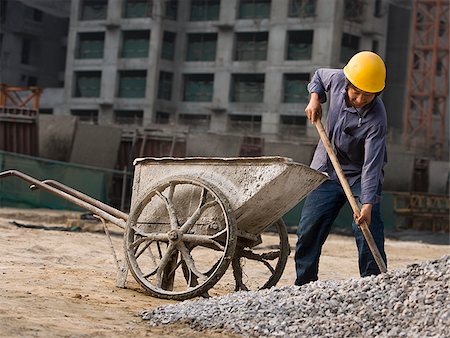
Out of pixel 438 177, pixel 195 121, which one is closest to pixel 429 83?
pixel 195 121

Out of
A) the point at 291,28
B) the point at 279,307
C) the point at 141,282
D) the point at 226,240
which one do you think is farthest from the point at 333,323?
the point at 291,28

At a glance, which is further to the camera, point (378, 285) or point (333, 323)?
point (378, 285)

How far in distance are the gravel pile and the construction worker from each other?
2.36 ft

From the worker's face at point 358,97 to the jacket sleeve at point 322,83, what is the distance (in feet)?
0.81

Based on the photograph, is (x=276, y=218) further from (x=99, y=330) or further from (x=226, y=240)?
(x=99, y=330)

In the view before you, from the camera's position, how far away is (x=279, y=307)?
5.60 m

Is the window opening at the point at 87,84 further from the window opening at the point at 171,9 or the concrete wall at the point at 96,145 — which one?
the concrete wall at the point at 96,145

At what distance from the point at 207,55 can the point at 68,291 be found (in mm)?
46289

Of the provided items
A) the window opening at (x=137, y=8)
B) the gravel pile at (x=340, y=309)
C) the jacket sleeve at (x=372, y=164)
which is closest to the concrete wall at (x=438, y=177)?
the window opening at (x=137, y=8)

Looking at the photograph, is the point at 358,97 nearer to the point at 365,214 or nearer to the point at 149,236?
the point at 365,214

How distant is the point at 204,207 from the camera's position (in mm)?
6559

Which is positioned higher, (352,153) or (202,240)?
(352,153)

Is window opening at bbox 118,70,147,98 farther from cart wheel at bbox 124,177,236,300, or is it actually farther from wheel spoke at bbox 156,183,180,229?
wheel spoke at bbox 156,183,180,229

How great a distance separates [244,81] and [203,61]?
122 inches
